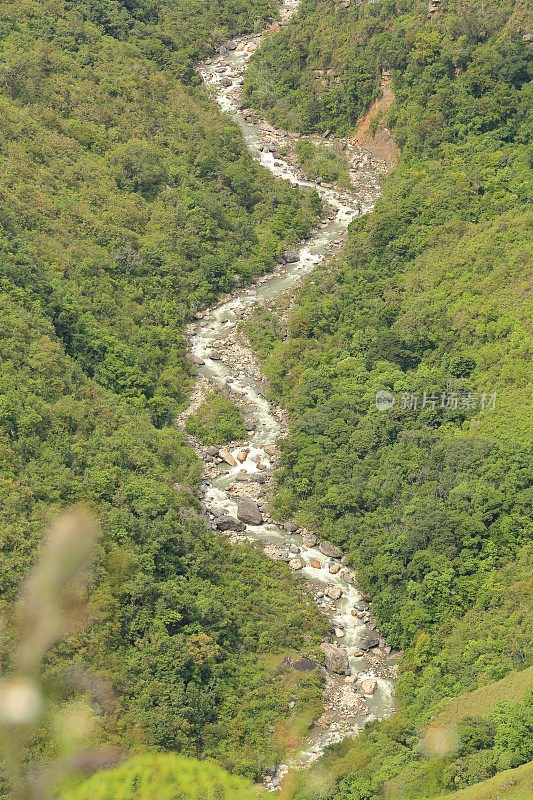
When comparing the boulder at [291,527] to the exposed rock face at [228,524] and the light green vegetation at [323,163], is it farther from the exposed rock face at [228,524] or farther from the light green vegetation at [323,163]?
the light green vegetation at [323,163]

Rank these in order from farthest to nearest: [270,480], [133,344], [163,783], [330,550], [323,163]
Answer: [323,163] < [133,344] < [270,480] < [330,550] < [163,783]

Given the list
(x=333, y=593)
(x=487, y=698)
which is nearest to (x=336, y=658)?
(x=333, y=593)

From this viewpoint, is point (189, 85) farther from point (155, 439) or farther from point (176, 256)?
point (155, 439)

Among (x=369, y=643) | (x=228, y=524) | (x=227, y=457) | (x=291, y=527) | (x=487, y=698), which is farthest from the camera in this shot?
(x=227, y=457)

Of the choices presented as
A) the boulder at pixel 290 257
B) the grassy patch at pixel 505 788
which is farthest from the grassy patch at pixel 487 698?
the boulder at pixel 290 257

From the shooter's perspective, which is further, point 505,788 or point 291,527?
point 291,527

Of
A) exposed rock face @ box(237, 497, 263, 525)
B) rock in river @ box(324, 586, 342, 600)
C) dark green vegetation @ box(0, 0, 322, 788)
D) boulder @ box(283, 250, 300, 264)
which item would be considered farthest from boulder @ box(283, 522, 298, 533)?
boulder @ box(283, 250, 300, 264)

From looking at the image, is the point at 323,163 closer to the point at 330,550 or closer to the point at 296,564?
the point at 330,550
